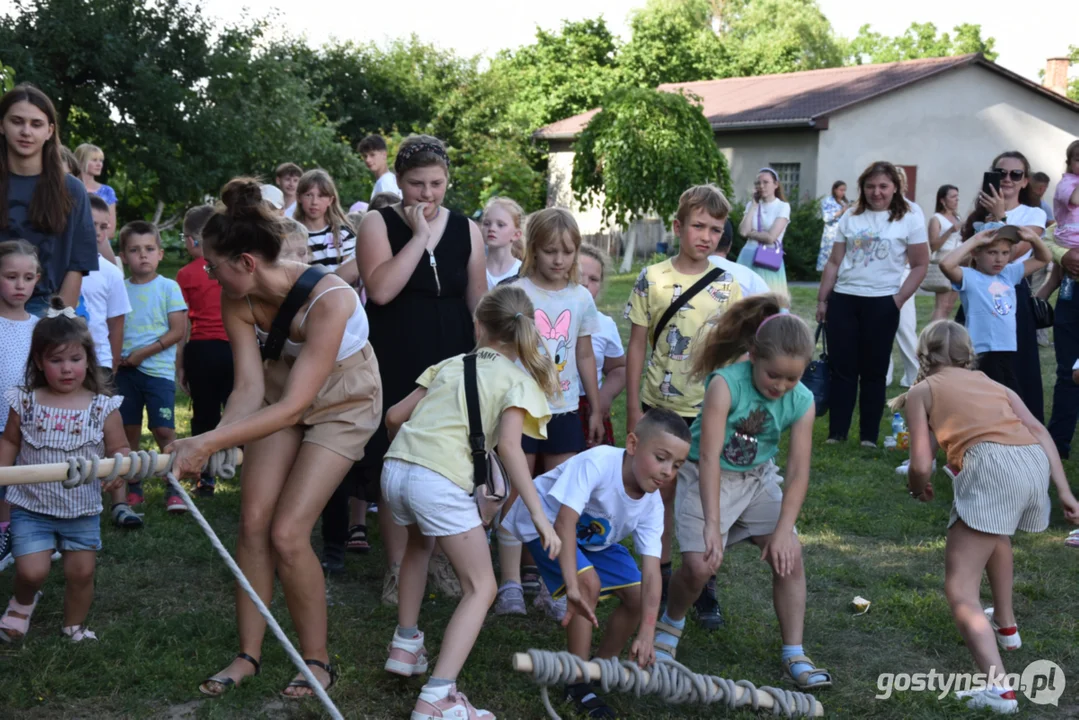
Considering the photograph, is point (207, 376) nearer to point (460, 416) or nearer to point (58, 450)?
point (58, 450)

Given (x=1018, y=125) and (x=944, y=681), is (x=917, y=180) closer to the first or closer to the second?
(x=1018, y=125)

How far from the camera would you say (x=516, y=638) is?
175 inches

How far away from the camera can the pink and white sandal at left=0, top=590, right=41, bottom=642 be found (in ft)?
14.0

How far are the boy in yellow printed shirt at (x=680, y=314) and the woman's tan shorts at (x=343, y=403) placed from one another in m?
1.45

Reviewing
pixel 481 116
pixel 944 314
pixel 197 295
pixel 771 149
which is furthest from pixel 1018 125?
pixel 197 295

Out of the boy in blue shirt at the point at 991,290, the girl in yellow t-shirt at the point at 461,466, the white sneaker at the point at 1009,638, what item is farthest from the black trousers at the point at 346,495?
the boy in blue shirt at the point at 991,290

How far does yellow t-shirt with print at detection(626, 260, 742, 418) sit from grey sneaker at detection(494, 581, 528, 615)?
3.50 ft

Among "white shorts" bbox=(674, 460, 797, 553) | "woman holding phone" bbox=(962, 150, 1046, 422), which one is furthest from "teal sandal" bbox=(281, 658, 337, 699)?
"woman holding phone" bbox=(962, 150, 1046, 422)

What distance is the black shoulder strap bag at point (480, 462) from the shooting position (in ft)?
12.2

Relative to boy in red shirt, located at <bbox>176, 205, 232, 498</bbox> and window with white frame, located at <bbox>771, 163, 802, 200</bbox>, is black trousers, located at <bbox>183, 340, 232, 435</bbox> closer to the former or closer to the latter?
boy in red shirt, located at <bbox>176, 205, 232, 498</bbox>

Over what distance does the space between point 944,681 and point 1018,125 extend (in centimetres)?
2866

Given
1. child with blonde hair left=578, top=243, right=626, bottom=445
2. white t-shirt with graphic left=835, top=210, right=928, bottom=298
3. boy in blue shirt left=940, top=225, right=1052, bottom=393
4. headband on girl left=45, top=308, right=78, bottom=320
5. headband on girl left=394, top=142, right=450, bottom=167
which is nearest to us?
headband on girl left=45, top=308, right=78, bottom=320

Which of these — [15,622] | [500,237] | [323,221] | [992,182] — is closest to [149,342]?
[323,221]

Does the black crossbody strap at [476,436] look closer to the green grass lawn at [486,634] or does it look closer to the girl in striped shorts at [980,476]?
the green grass lawn at [486,634]
